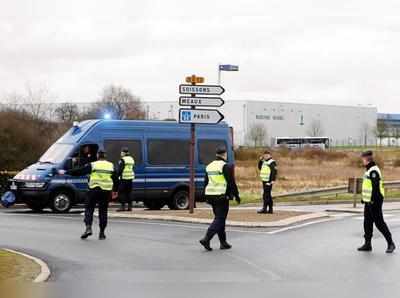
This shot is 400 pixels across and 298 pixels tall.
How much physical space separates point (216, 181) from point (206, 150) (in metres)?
10.7

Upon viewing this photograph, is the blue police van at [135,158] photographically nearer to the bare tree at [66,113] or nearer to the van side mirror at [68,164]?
the van side mirror at [68,164]

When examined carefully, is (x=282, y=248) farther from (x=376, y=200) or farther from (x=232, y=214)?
(x=232, y=214)

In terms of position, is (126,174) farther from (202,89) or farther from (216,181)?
(216,181)

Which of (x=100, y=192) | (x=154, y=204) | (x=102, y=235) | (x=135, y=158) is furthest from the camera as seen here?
(x=154, y=204)

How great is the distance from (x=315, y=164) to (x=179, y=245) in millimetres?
58022

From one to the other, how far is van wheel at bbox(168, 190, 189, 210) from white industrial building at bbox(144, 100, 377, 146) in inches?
3265

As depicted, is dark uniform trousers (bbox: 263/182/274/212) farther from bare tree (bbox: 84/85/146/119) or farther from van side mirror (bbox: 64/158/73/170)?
bare tree (bbox: 84/85/146/119)

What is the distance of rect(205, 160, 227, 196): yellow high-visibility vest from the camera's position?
13.8 meters

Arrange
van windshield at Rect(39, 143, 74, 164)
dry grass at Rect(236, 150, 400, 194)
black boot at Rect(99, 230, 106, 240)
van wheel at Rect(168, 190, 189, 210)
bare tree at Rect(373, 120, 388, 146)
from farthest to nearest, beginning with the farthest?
bare tree at Rect(373, 120, 388, 146), dry grass at Rect(236, 150, 400, 194), van wheel at Rect(168, 190, 189, 210), van windshield at Rect(39, 143, 74, 164), black boot at Rect(99, 230, 106, 240)

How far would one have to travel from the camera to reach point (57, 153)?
22.9m

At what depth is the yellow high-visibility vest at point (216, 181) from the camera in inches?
545

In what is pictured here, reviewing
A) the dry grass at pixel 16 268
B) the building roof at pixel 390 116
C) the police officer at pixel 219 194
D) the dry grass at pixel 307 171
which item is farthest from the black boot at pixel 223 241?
the building roof at pixel 390 116

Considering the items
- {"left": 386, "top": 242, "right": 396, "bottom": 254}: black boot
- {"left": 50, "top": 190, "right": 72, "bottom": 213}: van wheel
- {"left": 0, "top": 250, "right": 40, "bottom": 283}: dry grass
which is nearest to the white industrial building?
{"left": 50, "top": 190, "right": 72, "bottom": 213}: van wheel

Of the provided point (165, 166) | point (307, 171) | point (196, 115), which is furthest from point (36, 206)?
point (307, 171)
